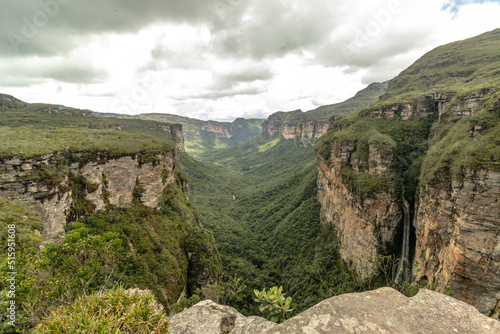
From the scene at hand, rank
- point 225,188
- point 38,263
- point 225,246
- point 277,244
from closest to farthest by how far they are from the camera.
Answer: point 38,263
point 225,246
point 277,244
point 225,188

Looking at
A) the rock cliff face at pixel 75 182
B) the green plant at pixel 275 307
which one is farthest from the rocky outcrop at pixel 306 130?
the green plant at pixel 275 307

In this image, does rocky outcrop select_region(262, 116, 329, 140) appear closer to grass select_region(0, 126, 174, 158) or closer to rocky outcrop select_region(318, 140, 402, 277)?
rocky outcrop select_region(318, 140, 402, 277)

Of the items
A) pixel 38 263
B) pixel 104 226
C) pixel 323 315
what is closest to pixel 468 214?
pixel 323 315

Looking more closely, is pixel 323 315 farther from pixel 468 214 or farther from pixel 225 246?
pixel 225 246

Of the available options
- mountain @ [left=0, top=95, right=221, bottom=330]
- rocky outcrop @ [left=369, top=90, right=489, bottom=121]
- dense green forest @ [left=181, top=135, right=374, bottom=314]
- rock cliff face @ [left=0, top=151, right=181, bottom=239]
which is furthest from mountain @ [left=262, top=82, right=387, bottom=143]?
rock cliff face @ [left=0, top=151, right=181, bottom=239]

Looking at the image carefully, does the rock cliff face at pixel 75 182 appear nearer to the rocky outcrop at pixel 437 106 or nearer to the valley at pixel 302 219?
the valley at pixel 302 219

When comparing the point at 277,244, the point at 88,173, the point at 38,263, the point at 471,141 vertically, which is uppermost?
the point at 471,141
